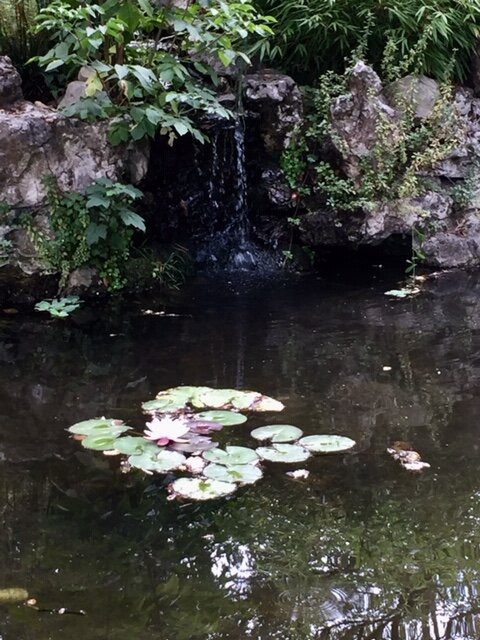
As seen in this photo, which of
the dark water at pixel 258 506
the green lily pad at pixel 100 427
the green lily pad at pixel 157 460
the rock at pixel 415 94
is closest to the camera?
the dark water at pixel 258 506

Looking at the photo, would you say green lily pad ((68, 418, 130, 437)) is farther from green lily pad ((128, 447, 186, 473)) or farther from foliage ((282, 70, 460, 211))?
foliage ((282, 70, 460, 211))

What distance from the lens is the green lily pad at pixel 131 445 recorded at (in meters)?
2.38

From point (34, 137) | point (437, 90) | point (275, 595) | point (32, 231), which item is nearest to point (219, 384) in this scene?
point (275, 595)

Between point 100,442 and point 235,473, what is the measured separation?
22.2 inches

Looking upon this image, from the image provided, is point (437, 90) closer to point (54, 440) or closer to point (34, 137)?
point (34, 137)

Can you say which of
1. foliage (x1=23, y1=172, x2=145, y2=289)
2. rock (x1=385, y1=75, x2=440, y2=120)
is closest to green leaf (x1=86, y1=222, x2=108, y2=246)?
foliage (x1=23, y1=172, x2=145, y2=289)

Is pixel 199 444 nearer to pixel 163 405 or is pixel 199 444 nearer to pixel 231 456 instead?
pixel 231 456

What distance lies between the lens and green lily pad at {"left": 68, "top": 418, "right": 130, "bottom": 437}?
2.55 m

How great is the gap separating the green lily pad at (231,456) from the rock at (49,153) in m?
2.61

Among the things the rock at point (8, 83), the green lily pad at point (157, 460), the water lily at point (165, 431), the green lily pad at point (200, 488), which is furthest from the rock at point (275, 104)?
the green lily pad at point (200, 488)

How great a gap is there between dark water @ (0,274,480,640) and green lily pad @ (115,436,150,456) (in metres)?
0.08

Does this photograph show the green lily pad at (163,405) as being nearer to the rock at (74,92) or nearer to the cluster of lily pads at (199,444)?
the cluster of lily pads at (199,444)

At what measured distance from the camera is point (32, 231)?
4.31 metres

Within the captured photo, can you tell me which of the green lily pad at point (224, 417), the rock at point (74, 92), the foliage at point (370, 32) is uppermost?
the foliage at point (370, 32)
